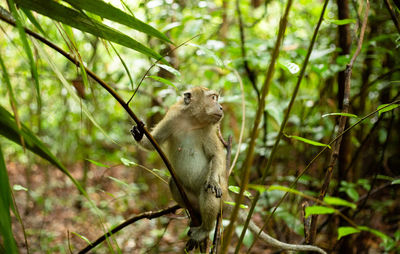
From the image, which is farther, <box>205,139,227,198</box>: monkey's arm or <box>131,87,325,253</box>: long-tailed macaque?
<box>131,87,325,253</box>: long-tailed macaque

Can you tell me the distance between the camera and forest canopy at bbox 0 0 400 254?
4.65 feet

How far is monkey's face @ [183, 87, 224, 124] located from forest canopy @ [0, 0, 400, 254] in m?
0.10

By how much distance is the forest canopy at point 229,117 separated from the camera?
4.65ft

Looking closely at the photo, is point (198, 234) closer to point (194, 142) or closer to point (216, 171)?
point (216, 171)

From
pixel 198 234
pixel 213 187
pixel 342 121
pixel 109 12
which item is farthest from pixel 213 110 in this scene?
pixel 109 12

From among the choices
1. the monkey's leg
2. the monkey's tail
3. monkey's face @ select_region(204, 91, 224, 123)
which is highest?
monkey's face @ select_region(204, 91, 224, 123)

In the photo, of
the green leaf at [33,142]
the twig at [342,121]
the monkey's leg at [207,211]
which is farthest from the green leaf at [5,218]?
the monkey's leg at [207,211]

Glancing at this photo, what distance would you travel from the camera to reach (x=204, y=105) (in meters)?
3.56

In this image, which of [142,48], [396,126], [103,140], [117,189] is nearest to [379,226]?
[396,126]

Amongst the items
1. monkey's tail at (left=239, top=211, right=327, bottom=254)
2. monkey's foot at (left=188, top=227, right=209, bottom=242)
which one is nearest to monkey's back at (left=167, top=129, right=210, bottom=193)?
monkey's foot at (left=188, top=227, right=209, bottom=242)

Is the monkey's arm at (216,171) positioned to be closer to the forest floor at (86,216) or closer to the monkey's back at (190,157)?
the monkey's back at (190,157)

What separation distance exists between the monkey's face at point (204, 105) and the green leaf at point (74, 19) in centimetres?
191

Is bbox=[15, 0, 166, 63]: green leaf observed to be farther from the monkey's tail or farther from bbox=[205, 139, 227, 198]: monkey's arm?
bbox=[205, 139, 227, 198]: monkey's arm

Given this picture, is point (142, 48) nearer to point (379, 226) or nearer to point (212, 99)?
point (212, 99)
